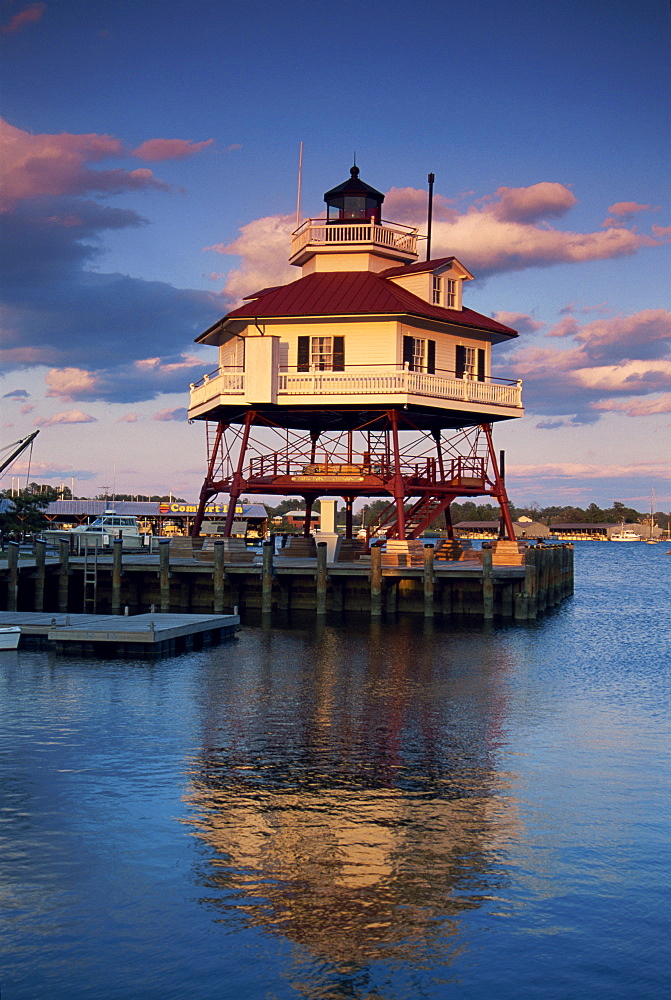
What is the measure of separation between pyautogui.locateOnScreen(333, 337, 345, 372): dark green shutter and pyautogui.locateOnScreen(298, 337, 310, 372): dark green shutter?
125 centimetres

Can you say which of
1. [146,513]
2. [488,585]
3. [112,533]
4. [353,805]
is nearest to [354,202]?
[488,585]

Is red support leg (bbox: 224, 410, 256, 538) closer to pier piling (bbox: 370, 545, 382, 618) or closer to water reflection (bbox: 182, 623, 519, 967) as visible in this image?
pier piling (bbox: 370, 545, 382, 618)

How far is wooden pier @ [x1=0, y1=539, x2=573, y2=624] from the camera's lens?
4103cm

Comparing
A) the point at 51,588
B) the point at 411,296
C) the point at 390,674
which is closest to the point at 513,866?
the point at 390,674

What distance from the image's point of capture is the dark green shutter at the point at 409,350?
44931mm

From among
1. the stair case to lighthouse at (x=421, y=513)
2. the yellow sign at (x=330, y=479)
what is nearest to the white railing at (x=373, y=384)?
the yellow sign at (x=330, y=479)

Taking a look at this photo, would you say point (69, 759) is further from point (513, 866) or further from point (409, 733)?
point (513, 866)

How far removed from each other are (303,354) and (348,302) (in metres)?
3.15

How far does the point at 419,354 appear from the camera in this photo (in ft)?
150

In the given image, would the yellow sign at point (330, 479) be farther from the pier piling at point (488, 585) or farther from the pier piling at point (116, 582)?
the pier piling at point (116, 582)

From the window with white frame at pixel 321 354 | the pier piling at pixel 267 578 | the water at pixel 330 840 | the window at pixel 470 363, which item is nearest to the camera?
the water at pixel 330 840

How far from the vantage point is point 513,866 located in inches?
506

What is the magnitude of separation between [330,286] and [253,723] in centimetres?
3035

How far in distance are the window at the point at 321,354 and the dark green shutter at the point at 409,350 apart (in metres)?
2.83
